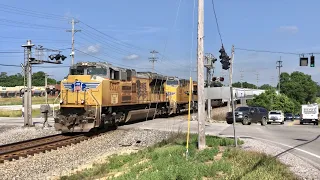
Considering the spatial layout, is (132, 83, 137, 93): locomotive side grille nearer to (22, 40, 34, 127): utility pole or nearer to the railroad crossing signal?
(22, 40, 34, 127): utility pole

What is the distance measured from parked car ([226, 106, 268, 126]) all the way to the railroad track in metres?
14.7

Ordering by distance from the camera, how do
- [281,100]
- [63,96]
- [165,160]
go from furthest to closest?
[281,100]
[63,96]
[165,160]

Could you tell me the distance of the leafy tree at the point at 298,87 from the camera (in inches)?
5305

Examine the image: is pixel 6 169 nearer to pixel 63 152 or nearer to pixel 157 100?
pixel 63 152

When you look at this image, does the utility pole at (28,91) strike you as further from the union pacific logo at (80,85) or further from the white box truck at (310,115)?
the white box truck at (310,115)

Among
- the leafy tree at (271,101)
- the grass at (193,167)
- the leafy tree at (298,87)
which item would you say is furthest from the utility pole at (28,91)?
the leafy tree at (298,87)

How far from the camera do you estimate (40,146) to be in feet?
57.1

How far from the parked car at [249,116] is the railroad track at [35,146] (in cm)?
1467

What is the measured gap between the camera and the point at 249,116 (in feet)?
107

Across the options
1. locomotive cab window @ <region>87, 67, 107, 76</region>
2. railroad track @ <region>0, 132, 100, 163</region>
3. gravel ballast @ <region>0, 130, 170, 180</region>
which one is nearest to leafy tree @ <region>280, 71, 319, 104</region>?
gravel ballast @ <region>0, 130, 170, 180</region>

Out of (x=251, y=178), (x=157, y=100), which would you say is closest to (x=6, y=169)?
(x=251, y=178)

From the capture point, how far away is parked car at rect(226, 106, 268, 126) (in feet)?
106

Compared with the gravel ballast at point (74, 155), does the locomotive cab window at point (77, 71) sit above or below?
above

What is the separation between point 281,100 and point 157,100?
65.7 meters
